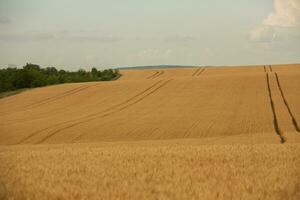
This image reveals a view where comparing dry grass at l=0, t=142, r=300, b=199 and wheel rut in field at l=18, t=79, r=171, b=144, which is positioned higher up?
dry grass at l=0, t=142, r=300, b=199

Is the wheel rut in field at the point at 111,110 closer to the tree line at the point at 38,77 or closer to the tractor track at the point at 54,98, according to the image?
the tractor track at the point at 54,98

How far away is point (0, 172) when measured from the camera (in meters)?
12.7

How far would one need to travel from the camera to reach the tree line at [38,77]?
3436 inches

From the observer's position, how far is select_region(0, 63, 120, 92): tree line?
87.3 m

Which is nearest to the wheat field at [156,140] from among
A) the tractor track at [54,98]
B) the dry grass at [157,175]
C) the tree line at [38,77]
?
the dry grass at [157,175]

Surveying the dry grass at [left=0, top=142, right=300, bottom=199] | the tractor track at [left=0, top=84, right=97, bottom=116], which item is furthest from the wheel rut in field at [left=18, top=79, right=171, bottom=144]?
the dry grass at [left=0, top=142, right=300, bottom=199]

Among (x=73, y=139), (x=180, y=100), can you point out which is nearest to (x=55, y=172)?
(x=73, y=139)

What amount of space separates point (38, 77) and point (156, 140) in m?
65.3

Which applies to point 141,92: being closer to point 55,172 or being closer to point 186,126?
point 186,126

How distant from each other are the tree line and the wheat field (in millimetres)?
27073

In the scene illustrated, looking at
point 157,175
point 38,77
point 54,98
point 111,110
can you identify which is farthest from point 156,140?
point 38,77

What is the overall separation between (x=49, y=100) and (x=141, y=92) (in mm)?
9395

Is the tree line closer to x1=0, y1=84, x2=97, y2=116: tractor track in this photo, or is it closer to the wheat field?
x1=0, y1=84, x2=97, y2=116: tractor track

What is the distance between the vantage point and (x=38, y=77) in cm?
9062
